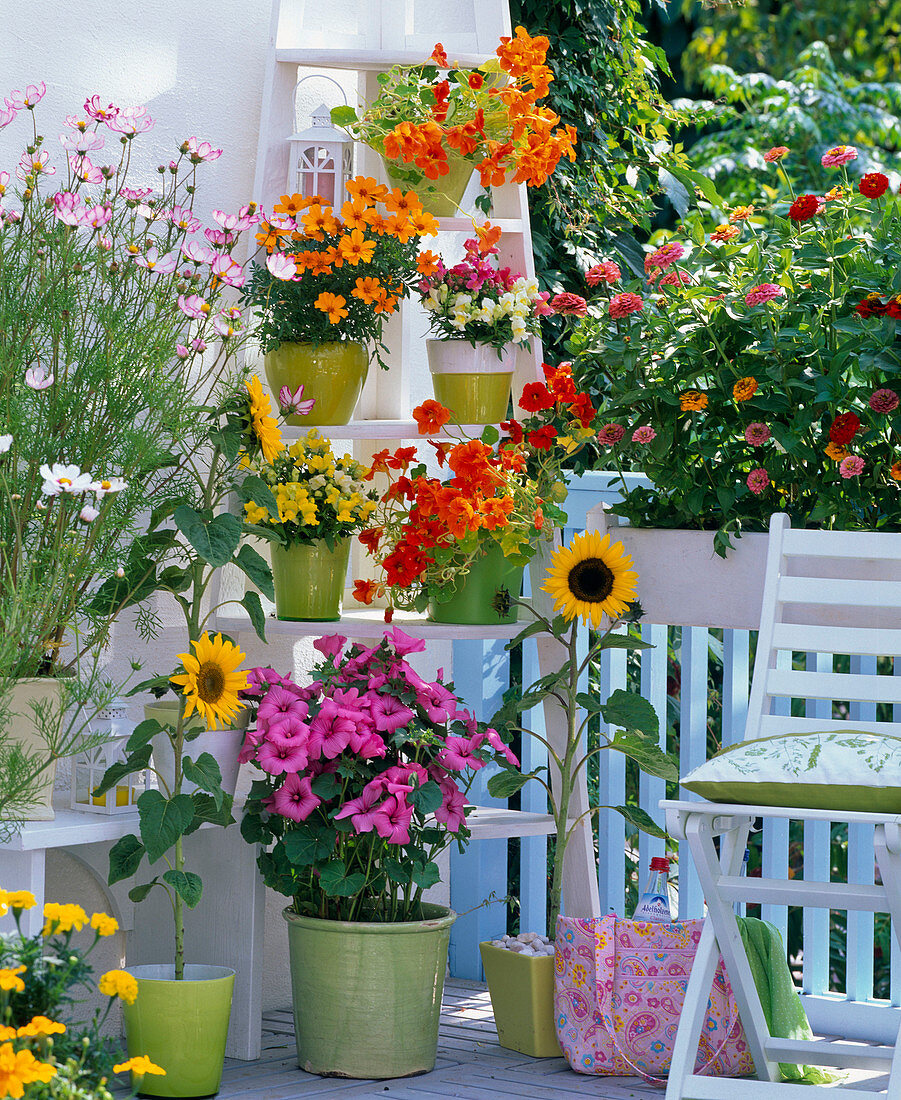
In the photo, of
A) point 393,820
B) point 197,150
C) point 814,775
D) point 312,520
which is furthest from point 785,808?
point 197,150

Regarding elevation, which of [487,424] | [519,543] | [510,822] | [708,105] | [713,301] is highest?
[708,105]

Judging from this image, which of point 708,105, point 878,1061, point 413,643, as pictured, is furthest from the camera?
point 708,105

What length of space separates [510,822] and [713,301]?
1.10m

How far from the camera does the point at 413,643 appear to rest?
2.70 m

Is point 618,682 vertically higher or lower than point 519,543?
lower

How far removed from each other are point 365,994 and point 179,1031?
325 mm

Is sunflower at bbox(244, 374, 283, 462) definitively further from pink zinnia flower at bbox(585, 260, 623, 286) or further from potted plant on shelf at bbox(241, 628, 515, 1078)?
pink zinnia flower at bbox(585, 260, 623, 286)

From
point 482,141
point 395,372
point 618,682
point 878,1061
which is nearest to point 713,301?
point 482,141

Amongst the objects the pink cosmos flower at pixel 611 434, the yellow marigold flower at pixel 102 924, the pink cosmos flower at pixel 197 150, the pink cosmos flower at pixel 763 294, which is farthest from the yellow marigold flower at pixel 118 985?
the pink cosmos flower at pixel 763 294

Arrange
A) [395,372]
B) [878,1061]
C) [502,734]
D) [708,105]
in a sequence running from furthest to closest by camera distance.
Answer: [708,105] → [395,372] → [502,734] → [878,1061]

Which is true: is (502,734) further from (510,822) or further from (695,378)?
(695,378)

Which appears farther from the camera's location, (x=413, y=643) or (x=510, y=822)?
(x=510, y=822)

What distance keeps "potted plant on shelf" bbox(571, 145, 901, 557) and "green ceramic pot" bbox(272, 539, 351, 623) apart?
0.55 meters

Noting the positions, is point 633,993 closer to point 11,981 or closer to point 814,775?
point 814,775
